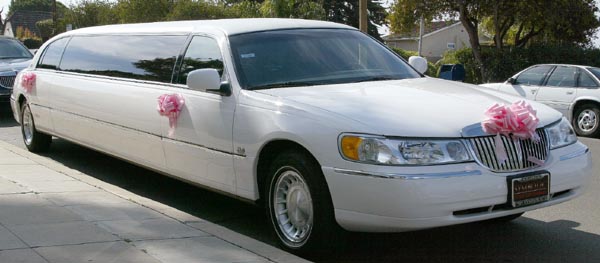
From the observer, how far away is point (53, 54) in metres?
9.20

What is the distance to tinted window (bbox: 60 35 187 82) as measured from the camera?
652cm

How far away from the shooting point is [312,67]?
5.76 m

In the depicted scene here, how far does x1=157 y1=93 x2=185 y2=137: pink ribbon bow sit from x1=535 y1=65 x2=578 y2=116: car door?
9428mm

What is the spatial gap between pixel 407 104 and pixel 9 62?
12.0 metres

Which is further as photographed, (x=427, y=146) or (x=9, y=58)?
(x=9, y=58)

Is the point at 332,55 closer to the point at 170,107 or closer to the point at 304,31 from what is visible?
the point at 304,31

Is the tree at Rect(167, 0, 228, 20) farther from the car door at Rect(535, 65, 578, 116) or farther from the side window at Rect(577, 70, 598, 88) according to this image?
the side window at Rect(577, 70, 598, 88)

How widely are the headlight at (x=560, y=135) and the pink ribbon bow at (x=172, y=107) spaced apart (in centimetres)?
291

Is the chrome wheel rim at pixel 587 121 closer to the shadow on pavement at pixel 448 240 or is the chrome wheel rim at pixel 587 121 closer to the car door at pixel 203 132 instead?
the shadow on pavement at pixel 448 240

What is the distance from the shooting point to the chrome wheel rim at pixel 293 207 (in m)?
4.86

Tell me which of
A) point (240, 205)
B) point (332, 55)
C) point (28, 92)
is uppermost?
point (332, 55)

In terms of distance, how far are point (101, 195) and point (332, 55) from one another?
246 cm

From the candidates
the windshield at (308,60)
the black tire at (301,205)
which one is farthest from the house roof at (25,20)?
the black tire at (301,205)

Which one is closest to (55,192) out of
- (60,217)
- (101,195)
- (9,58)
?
(101,195)
